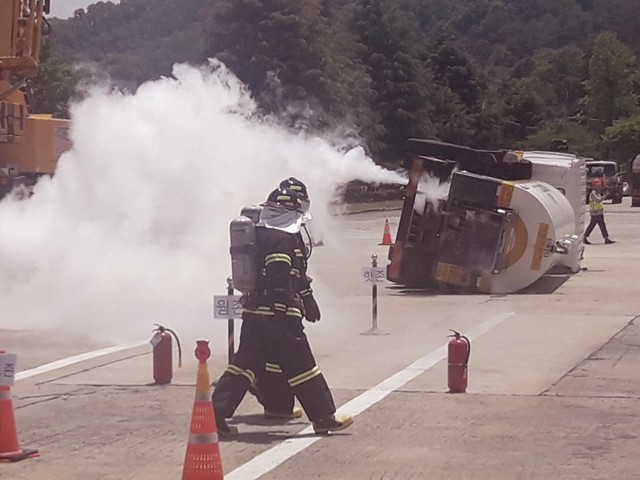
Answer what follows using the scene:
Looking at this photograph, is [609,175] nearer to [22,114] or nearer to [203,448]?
[22,114]

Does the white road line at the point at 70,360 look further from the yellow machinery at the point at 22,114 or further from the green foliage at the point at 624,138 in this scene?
the green foliage at the point at 624,138

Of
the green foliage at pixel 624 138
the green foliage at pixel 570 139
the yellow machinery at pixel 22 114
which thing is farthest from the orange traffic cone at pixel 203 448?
the green foliage at pixel 570 139

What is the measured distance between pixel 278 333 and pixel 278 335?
0.05 ft

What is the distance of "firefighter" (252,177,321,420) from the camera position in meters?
9.68

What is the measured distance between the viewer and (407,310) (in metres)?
18.7

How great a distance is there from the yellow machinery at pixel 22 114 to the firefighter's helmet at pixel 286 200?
12.4 m

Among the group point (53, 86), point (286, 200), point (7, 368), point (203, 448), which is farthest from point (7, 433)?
point (53, 86)

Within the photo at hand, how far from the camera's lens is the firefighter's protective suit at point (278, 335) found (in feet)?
31.1

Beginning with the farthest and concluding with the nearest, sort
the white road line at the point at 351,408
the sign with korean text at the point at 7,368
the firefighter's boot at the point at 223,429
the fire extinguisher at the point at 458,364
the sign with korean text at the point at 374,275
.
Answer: the sign with korean text at the point at 374,275, the fire extinguisher at the point at 458,364, the firefighter's boot at the point at 223,429, the sign with korean text at the point at 7,368, the white road line at the point at 351,408

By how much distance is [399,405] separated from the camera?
35.8ft

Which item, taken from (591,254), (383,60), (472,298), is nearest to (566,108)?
(383,60)

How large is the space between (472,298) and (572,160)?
5.25 metres

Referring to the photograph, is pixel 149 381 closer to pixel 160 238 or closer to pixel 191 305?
pixel 191 305

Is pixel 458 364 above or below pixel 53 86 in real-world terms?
below
